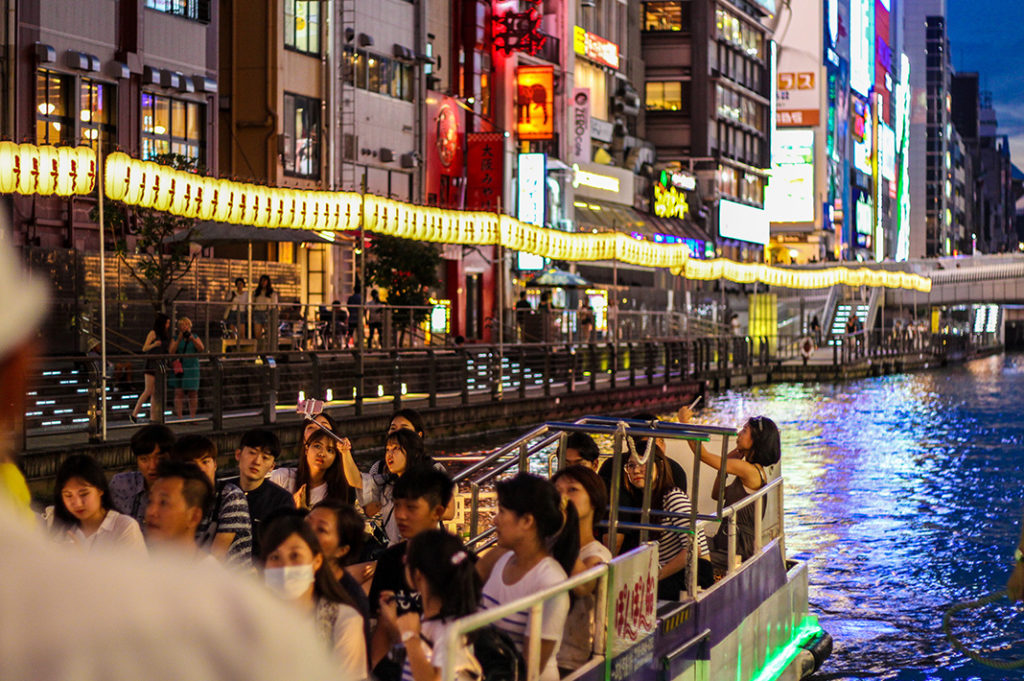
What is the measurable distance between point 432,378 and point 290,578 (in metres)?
24.4

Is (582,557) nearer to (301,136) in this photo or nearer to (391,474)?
(391,474)

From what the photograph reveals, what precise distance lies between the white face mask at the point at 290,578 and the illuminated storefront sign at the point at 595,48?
2635 inches

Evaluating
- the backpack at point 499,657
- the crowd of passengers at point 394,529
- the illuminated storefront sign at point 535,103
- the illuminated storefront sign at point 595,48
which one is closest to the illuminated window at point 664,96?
the illuminated storefront sign at point 595,48

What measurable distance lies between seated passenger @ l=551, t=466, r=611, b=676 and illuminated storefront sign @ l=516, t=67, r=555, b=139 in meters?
48.0

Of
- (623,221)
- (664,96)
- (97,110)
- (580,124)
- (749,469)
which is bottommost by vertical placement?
(749,469)

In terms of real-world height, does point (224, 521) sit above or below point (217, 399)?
above

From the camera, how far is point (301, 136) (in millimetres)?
39438

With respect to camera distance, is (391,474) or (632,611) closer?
(632,611)

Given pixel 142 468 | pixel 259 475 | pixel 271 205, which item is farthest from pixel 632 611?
pixel 271 205

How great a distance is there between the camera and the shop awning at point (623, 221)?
6650cm

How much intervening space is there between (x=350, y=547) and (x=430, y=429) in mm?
21397

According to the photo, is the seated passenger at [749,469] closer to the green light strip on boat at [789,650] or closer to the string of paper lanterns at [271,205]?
the green light strip on boat at [789,650]

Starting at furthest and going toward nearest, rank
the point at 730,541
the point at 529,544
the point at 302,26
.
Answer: the point at 302,26 < the point at 730,541 < the point at 529,544

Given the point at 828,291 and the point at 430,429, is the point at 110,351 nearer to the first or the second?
the point at 430,429
